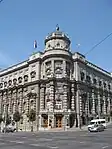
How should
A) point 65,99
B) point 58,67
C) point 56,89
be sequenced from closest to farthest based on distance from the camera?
point 65,99 < point 56,89 < point 58,67

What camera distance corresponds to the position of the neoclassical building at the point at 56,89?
2447 inches

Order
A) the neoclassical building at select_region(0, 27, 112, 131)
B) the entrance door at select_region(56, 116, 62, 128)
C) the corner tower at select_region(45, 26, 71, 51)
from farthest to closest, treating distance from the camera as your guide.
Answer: the corner tower at select_region(45, 26, 71, 51)
the neoclassical building at select_region(0, 27, 112, 131)
the entrance door at select_region(56, 116, 62, 128)

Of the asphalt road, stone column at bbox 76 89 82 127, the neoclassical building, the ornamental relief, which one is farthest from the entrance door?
the asphalt road

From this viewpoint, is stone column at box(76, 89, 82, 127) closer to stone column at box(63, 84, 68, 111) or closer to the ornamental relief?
stone column at box(63, 84, 68, 111)

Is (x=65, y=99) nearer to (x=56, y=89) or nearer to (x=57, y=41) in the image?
(x=56, y=89)

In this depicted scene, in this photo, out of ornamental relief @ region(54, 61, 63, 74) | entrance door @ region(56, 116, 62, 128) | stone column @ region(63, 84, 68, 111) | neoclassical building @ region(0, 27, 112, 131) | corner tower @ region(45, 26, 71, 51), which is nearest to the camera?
entrance door @ region(56, 116, 62, 128)

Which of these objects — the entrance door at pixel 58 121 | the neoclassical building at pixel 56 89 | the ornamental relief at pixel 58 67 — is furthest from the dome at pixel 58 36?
the entrance door at pixel 58 121

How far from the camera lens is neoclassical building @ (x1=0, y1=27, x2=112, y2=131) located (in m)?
62.2

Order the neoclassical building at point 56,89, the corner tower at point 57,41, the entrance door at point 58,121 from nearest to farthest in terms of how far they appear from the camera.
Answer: the entrance door at point 58,121 < the neoclassical building at point 56,89 < the corner tower at point 57,41

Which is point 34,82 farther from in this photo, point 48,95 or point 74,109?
point 74,109

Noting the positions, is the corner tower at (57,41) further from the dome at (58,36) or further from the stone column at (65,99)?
the stone column at (65,99)

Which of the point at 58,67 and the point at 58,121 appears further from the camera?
the point at 58,67

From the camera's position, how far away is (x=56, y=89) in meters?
63.0

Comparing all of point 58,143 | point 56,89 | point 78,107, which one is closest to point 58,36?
point 56,89
